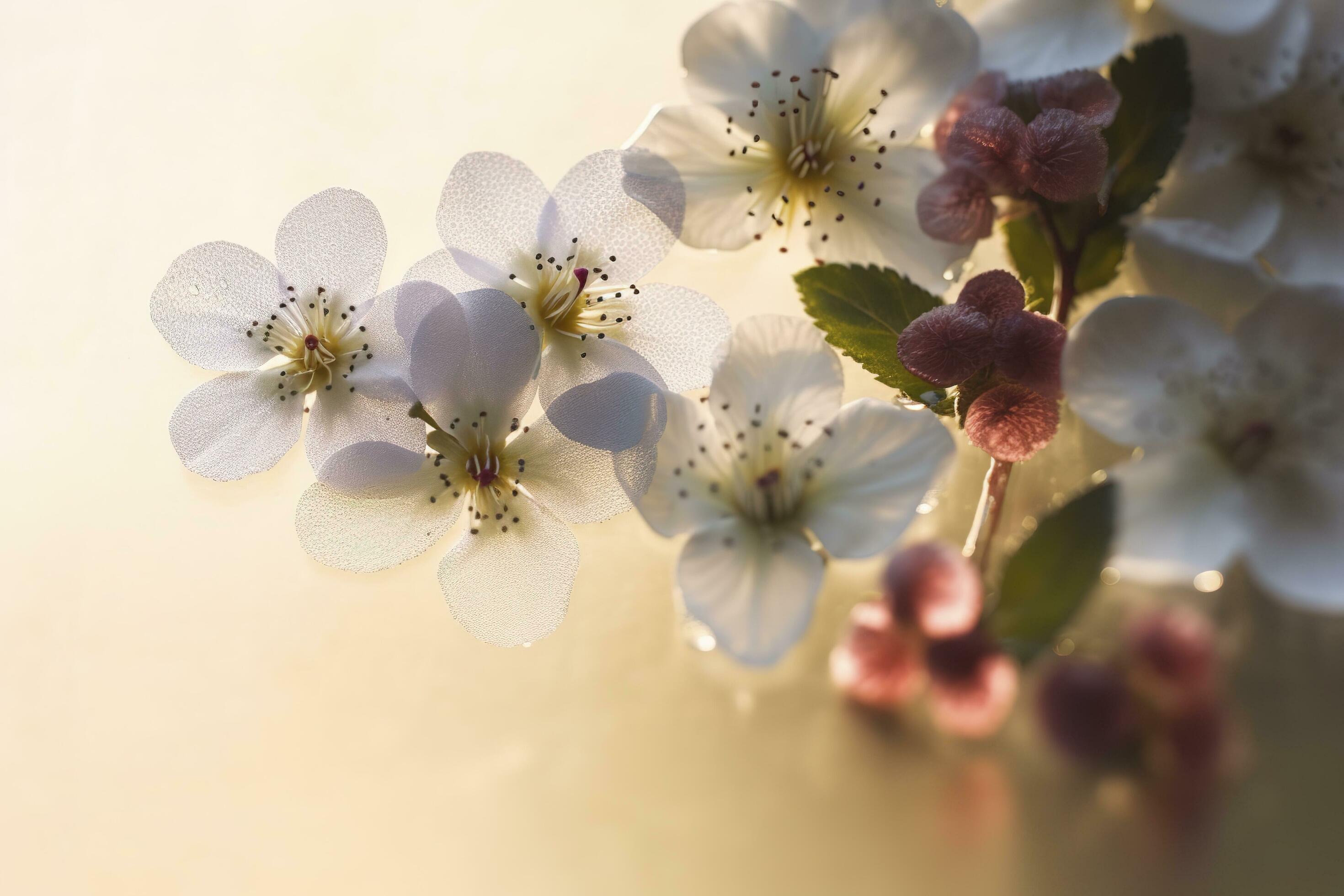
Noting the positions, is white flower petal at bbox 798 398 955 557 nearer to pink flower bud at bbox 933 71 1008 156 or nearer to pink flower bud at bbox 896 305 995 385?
pink flower bud at bbox 896 305 995 385

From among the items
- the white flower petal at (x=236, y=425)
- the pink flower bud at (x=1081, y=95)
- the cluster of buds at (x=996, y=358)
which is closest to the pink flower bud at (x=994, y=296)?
the cluster of buds at (x=996, y=358)

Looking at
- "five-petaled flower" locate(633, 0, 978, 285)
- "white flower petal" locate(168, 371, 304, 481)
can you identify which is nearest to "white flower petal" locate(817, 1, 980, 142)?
"five-petaled flower" locate(633, 0, 978, 285)

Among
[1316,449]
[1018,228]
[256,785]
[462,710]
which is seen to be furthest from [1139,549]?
[256,785]

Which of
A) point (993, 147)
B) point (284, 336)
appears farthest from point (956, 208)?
point (284, 336)

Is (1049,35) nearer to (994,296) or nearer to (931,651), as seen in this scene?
(994,296)

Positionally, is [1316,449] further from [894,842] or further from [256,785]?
[256,785]
